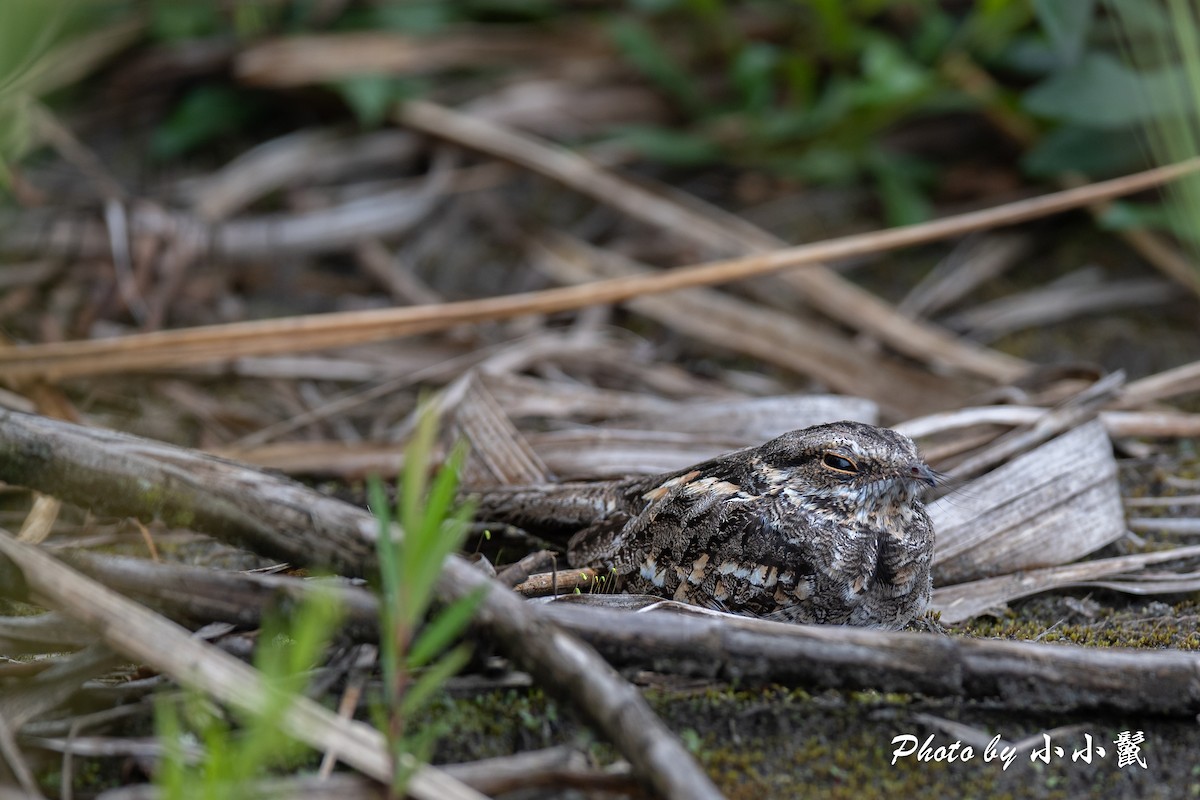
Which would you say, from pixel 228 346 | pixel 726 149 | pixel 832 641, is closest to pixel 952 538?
pixel 832 641

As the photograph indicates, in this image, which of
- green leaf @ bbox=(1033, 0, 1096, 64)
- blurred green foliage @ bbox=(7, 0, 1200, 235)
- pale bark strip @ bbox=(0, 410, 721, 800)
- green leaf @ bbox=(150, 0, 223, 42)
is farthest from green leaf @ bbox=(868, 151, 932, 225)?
pale bark strip @ bbox=(0, 410, 721, 800)

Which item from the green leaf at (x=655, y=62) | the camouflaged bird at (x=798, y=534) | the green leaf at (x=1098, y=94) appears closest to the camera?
the camouflaged bird at (x=798, y=534)

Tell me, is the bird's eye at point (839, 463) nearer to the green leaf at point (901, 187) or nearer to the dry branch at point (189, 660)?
the dry branch at point (189, 660)

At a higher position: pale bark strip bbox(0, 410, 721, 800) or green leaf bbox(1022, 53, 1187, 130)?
green leaf bbox(1022, 53, 1187, 130)

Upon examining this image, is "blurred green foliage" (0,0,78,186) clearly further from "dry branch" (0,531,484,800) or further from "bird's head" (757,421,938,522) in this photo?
"bird's head" (757,421,938,522)

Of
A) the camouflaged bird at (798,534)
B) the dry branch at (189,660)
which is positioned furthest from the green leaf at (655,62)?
the dry branch at (189,660)

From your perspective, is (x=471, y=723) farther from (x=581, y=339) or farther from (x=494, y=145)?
(x=494, y=145)
